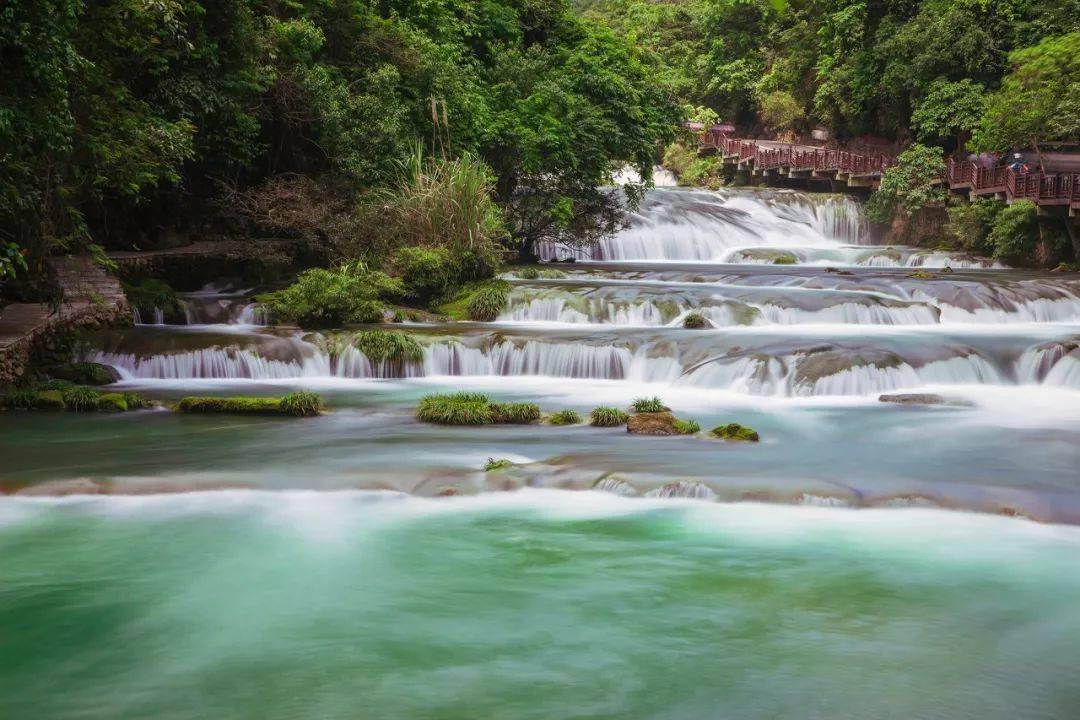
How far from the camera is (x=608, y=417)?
12836 millimetres

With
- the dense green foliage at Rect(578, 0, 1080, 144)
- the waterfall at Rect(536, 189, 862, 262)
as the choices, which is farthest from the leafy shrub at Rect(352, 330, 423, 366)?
the waterfall at Rect(536, 189, 862, 262)

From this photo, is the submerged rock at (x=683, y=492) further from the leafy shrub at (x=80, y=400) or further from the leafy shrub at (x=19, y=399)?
the leafy shrub at (x=19, y=399)

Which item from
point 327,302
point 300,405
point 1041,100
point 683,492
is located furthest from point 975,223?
point 683,492

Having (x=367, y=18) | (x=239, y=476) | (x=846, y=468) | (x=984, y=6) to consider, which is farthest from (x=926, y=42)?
(x=239, y=476)

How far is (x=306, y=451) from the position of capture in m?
11.6

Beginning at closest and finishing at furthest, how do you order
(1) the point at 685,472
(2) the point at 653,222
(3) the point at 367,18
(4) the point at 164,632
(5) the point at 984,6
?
(4) the point at 164,632
(1) the point at 685,472
(3) the point at 367,18
(2) the point at 653,222
(5) the point at 984,6

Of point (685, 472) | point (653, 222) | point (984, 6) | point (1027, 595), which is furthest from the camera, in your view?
point (984, 6)

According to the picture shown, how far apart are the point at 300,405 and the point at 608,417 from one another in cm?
381

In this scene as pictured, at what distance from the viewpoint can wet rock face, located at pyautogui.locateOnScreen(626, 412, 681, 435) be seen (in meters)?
12.4

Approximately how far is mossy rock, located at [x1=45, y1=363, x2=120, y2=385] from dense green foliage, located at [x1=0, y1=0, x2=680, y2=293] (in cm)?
149

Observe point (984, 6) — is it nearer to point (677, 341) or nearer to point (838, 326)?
point (838, 326)

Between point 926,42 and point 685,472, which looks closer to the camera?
point 685,472

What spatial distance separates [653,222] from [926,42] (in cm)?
1308

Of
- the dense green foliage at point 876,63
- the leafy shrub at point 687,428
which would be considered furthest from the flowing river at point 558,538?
the dense green foliage at point 876,63
